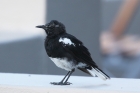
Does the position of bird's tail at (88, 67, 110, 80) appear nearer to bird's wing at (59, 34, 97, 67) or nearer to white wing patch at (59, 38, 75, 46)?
bird's wing at (59, 34, 97, 67)

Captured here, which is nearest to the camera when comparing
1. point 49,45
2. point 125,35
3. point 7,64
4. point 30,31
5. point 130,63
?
point 49,45

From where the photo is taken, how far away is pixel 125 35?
37.9 ft

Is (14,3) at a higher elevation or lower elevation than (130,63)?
higher

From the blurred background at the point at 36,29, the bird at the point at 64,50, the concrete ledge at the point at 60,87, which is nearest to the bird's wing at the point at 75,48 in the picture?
the bird at the point at 64,50

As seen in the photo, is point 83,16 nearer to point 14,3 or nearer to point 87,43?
point 87,43

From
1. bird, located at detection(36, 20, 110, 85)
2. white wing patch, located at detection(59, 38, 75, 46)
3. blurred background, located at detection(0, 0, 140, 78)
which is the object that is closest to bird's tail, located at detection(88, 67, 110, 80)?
bird, located at detection(36, 20, 110, 85)

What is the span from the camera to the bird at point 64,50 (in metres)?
2.12

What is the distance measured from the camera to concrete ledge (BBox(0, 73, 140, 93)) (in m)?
1.97

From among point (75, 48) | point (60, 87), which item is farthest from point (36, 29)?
point (60, 87)

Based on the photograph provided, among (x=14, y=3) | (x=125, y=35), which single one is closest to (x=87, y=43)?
(x=14, y=3)

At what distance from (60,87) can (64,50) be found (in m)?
0.21

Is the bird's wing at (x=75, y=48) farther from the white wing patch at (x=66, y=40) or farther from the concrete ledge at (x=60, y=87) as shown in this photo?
the concrete ledge at (x=60, y=87)

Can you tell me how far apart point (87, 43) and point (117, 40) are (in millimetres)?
5698

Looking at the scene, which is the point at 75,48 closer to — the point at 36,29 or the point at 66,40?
the point at 66,40
